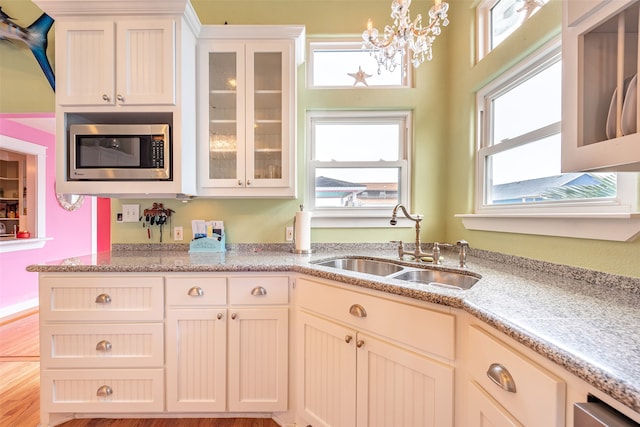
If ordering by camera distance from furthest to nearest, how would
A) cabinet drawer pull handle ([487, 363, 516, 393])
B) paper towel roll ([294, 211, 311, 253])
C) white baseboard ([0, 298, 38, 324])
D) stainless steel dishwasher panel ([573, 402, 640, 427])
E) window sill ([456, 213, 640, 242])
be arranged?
white baseboard ([0, 298, 38, 324]) < paper towel roll ([294, 211, 311, 253]) < window sill ([456, 213, 640, 242]) < cabinet drawer pull handle ([487, 363, 516, 393]) < stainless steel dishwasher panel ([573, 402, 640, 427])

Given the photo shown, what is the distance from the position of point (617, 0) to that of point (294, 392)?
1.98m

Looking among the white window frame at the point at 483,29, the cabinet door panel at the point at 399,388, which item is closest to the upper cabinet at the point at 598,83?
the cabinet door panel at the point at 399,388

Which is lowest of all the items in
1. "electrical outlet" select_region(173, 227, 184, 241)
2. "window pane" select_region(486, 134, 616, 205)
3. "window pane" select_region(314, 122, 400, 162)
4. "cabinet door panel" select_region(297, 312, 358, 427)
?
"cabinet door panel" select_region(297, 312, 358, 427)

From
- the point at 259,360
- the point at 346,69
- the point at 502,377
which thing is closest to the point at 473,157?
the point at 346,69

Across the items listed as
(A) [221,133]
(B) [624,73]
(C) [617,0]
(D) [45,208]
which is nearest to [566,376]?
(B) [624,73]

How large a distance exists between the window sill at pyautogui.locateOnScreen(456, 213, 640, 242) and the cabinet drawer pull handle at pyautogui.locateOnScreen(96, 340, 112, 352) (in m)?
2.30

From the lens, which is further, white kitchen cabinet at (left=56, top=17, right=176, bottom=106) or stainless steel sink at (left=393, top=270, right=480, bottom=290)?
white kitchen cabinet at (left=56, top=17, right=176, bottom=106)

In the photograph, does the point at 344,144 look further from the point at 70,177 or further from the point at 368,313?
the point at 70,177

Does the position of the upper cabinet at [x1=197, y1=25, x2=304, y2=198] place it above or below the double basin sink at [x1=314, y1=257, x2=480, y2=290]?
above

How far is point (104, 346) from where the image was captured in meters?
1.49

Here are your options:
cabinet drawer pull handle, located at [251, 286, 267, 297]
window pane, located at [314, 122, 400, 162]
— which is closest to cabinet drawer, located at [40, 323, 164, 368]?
cabinet drawer pull handle, located at [251, 286, 267, 297]

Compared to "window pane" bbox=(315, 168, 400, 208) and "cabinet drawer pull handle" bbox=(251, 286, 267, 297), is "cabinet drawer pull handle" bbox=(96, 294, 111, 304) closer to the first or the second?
"cabinet drawer pull handle" bbox=(251, 286, 267, 297)

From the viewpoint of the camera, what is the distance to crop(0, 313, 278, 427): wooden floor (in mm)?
1564

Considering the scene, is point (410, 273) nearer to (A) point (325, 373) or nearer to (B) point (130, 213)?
(A) point (325, 373)
